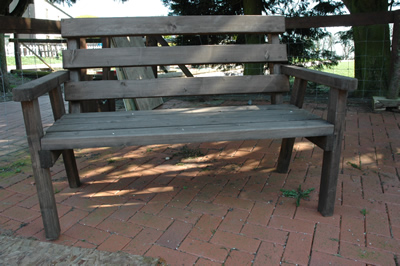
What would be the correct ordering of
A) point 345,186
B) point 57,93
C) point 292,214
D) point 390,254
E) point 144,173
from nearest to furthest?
point 390,254
point 292,214
point 57,93
point 345,186
point 144,173

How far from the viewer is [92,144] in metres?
1.80

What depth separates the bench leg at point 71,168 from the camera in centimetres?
249

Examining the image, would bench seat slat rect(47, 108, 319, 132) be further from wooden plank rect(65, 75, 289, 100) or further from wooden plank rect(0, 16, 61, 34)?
wooden plank rect(0, 16, 61, 34)

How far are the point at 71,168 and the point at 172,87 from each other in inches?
38.6

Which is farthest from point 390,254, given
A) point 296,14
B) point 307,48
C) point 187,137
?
point 296,14

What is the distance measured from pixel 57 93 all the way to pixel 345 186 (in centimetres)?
220

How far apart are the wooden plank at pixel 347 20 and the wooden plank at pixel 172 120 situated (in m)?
3.12

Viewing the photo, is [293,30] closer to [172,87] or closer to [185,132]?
[172,87]

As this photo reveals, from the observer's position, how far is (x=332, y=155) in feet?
6.49

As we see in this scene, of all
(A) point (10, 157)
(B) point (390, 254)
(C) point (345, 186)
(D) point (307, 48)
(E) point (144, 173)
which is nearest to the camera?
(B) point (390, 254)

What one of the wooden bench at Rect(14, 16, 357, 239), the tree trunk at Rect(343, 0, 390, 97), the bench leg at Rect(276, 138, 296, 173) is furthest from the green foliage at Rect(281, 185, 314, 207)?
the tree trunk at Rect(343, 0, 390, 97)

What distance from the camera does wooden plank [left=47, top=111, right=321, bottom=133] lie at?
1996 mm

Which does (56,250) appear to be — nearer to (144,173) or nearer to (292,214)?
(144,173)

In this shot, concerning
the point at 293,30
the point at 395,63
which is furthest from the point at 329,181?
the point at 293,30
